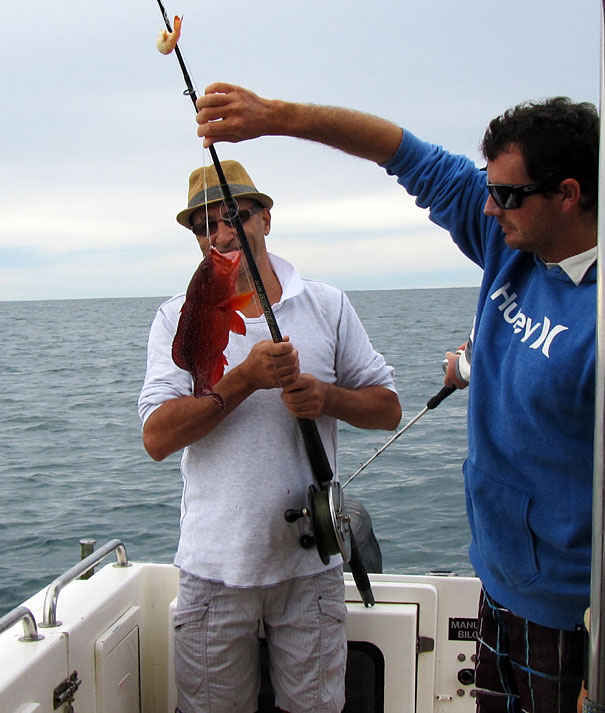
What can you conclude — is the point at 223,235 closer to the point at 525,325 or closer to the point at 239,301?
the point at 239,301

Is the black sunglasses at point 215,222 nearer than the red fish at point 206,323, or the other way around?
the red fish at point 206,323

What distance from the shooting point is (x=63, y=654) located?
2.72m

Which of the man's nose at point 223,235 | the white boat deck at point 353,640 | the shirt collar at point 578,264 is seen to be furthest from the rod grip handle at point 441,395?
the shirt collar at point 578,264

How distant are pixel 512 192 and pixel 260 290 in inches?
Result: 34.9

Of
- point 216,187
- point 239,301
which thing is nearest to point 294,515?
point 239,301

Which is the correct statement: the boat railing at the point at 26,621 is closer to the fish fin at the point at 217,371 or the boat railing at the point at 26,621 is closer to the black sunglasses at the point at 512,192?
the fish fin at the point at 217,371

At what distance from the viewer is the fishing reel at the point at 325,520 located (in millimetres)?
2602

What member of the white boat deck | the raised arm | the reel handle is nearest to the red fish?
the raised arm

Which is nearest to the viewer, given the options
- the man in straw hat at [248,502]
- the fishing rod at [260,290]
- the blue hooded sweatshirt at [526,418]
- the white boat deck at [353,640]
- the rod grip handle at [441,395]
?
the blue hooded sweatshirt at [526,418]

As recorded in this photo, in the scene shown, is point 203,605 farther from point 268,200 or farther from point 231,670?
point 268,200

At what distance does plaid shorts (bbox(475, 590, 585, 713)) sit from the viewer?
2.04 m

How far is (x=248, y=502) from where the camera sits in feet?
8.68

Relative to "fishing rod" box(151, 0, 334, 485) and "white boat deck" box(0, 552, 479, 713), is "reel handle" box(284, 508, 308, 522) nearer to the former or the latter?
"fishing rod" box(151, 0, 334, 485)

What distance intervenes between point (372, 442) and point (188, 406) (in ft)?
31.6
